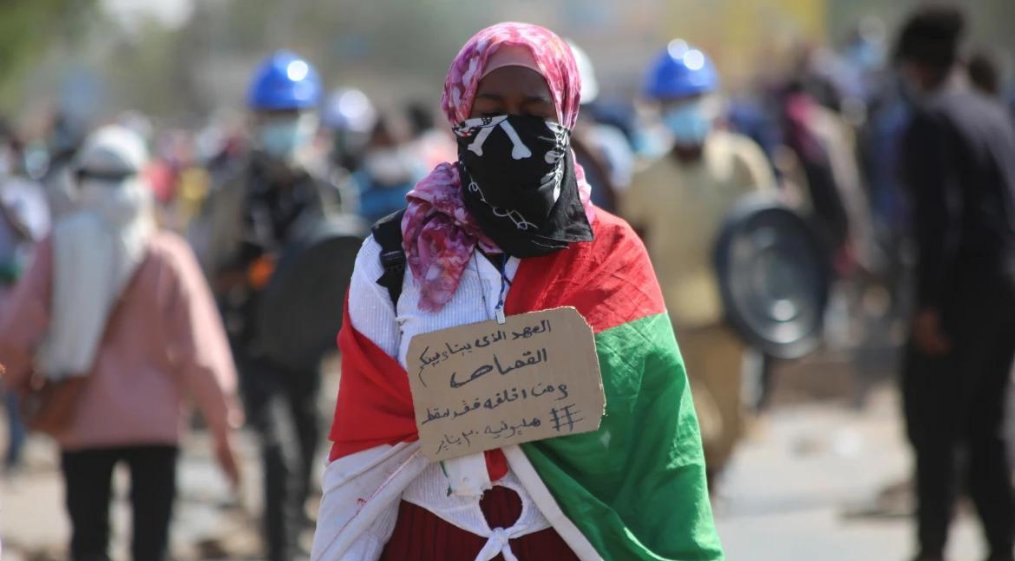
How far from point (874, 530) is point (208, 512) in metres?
3.51

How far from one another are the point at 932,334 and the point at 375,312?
370 centimetres

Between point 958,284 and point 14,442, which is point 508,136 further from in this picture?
point 14,442

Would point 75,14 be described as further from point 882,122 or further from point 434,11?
point 882,122

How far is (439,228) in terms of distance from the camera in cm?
351

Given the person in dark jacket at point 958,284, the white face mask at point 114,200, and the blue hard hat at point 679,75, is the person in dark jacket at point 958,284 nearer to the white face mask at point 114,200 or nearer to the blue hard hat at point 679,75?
the blue hard hat at point 679,75

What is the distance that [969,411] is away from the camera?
272 inches

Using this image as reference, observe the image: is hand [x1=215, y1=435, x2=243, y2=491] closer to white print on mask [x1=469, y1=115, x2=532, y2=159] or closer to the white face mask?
the white face mask

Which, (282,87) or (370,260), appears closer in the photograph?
(370,260)

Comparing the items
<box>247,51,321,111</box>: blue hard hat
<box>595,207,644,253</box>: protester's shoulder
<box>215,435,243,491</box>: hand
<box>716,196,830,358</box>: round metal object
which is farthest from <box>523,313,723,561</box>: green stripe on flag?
<box>247,51,321,111</box>: blue hard hat

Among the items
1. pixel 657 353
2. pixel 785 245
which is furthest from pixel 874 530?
pixel 657 353

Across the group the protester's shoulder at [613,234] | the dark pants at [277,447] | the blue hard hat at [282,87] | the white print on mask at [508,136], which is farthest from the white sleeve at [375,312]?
the blue hard hat at [282,87]

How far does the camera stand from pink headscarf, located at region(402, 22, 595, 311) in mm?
3480

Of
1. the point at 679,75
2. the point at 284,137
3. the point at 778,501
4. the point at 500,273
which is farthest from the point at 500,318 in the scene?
the point at 778,501

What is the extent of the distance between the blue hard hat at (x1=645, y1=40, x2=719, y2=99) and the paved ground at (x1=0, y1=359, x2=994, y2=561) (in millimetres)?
2016
